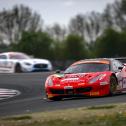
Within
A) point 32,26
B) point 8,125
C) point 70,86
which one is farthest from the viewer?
point 32,26

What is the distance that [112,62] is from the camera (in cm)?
2048

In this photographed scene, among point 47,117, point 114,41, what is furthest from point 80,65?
point 114,41

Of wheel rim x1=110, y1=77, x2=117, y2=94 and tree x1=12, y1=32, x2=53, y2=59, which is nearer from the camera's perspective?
wheel rim x1=110, y1=77, x2=117, y2=94

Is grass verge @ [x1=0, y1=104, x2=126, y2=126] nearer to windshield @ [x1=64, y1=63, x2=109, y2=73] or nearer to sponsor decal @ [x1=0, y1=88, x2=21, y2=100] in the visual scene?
windshield @ [x1=64, y1=63, x2=109, y2=73]

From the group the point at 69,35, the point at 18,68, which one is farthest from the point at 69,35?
the point at 18,68

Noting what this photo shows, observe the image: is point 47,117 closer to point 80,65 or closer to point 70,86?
point 70,86

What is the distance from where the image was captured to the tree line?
63031 millimetres

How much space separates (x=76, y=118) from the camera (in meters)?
13.0

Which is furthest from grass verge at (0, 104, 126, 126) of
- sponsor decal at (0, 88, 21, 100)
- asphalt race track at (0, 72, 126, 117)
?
sponsor decal at (0, 88, 21, 100)

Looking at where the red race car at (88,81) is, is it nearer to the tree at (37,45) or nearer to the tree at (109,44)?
the tree at (109,44)

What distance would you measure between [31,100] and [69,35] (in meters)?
46.0

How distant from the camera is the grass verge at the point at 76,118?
1245 centimetres

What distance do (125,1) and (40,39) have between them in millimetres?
26703

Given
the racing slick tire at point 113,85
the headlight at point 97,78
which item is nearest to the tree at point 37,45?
the racing slick tire at point 113,85
